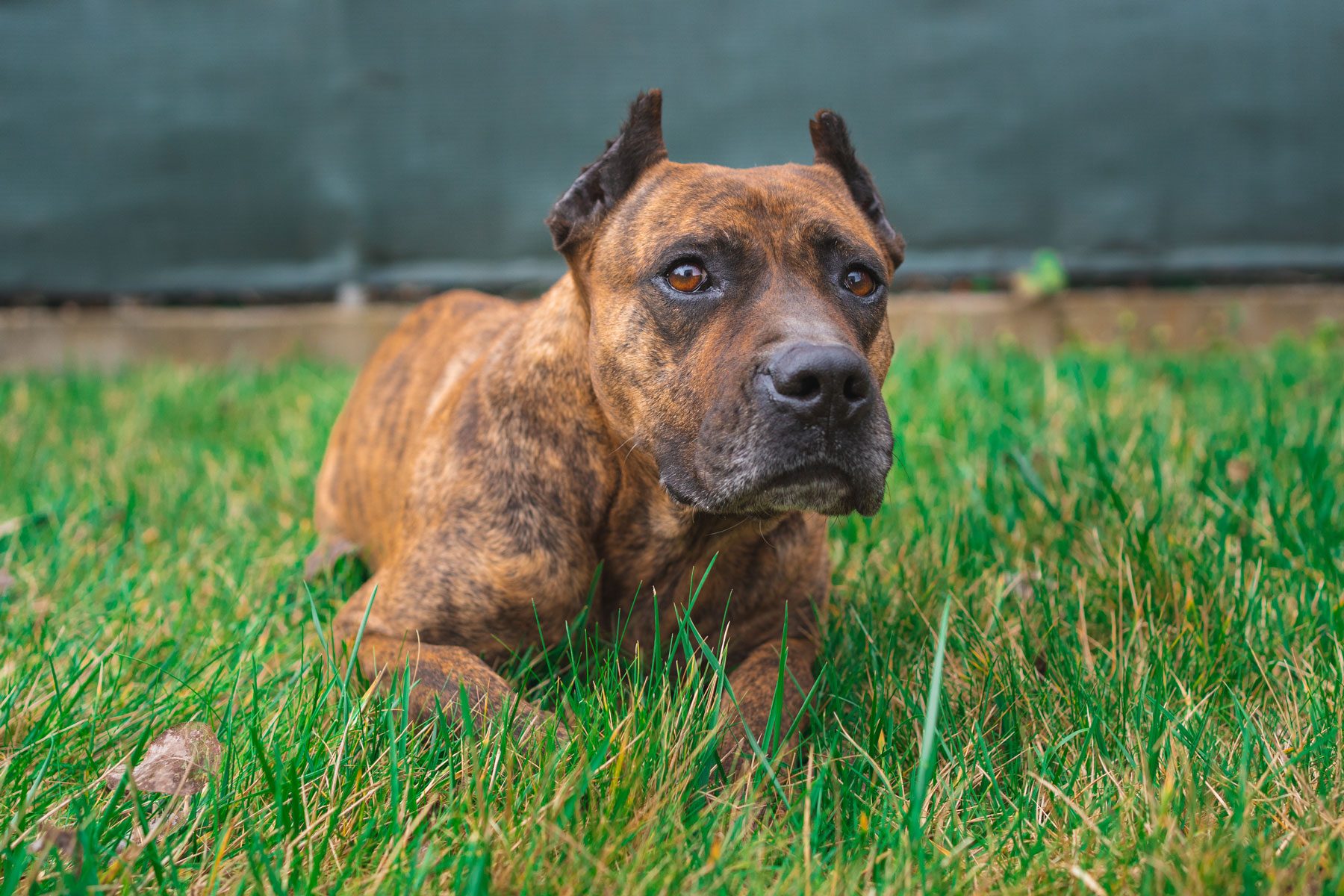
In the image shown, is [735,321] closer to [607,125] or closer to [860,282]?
[860,282]

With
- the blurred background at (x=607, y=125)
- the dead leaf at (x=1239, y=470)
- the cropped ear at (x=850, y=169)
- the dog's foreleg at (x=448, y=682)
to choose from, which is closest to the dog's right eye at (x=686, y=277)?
the cropped ear at (x=850, y=169)

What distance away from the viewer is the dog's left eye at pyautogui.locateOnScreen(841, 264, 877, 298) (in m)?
2.42

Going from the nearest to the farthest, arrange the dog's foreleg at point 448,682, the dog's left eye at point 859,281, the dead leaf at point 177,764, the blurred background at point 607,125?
the dead leaf at point 177,764 → the dog's foreleg at point 448,682 → the dog's left eye at point 859,281 → the blurred background at point 607,125

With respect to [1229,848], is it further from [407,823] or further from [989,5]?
[989,5]

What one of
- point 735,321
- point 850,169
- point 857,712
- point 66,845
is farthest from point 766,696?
point 850,169

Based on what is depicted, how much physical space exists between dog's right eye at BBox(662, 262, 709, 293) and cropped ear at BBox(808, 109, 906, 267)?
680 mm

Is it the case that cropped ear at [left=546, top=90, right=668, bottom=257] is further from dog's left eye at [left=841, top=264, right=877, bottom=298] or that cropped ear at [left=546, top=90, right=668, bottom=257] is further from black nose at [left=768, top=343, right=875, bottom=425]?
black nose at [left=768, top=343, right=875, bottom=425]

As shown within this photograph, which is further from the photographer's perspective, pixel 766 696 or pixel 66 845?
pixel 766 696

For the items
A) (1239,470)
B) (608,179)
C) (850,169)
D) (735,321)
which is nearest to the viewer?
(735,321)

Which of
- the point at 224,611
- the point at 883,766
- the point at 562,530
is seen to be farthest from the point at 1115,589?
the point at 224,611

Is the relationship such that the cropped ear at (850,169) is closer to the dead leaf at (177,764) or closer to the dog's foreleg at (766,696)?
the dog's foreleg at (766,696)

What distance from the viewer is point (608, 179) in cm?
254

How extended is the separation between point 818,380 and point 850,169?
3.40 feet

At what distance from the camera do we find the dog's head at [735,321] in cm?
204
